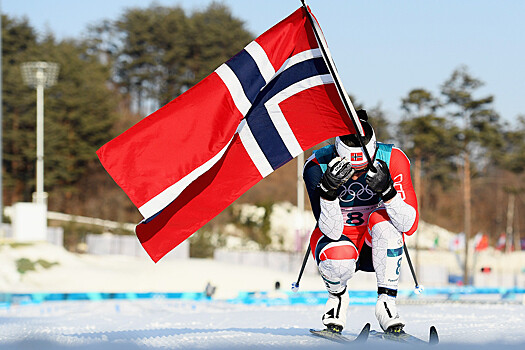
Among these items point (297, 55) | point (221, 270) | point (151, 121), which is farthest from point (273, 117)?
point (221, 270)

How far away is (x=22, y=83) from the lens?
172 ft

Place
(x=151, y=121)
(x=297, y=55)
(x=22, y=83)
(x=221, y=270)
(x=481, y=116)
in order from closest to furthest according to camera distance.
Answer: (x=151, y=121) < (x=297, y=55) < (x=221, y=270) < (x=481, y=116) < (x=22, y=83)

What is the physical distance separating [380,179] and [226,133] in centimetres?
109

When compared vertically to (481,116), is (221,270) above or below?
below

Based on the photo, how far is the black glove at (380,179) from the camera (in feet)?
18.0

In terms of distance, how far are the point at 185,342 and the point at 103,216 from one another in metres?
49.6

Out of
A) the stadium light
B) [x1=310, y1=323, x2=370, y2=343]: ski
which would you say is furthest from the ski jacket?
the stadium light

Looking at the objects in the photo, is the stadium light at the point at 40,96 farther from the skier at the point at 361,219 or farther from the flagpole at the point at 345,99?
the flagpole at the point at 345,99

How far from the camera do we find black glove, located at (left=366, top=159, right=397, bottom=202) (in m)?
5.48

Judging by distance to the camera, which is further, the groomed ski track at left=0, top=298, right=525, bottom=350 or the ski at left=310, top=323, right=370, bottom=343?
the ski at left=310, top=323, right=370, bottom=343

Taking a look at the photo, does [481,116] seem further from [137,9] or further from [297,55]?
[297,55]

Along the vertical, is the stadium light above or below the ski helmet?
above

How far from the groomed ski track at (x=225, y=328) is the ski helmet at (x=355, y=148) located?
123 centimetres

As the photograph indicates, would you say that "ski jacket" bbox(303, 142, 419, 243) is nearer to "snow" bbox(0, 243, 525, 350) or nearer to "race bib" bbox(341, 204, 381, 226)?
"race bib" bbox(341, 204, 381, 226)
